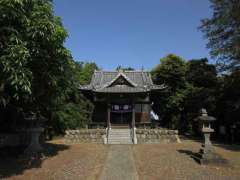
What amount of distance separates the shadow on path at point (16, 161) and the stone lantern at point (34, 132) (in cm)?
40

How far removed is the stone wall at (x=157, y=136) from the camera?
21688 mm

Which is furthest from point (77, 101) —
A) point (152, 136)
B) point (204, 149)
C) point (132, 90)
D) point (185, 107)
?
point (204, 149)

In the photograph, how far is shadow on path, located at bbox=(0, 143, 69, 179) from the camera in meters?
9.54

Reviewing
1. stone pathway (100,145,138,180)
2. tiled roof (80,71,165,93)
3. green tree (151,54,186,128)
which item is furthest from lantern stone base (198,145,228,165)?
green tree (151,54,186,128)

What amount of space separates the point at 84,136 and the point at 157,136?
21.5 feet

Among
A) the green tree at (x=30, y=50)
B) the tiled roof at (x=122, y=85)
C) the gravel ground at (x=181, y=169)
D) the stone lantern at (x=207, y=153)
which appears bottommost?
the gravel ground at (x=181, y=169)

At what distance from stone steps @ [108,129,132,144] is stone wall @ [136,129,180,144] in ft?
3.49

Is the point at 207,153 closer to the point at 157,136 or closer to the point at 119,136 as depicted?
the point at 157,136

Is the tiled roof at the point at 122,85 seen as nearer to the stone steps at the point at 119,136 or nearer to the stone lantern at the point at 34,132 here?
the stone steps at the point at 119,136

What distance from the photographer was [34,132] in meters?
13.3

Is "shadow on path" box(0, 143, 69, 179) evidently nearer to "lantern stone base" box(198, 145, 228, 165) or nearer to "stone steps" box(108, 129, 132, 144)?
"lantern stone base" box(198, 145, 228, 165)

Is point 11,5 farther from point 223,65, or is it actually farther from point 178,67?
point 178,67

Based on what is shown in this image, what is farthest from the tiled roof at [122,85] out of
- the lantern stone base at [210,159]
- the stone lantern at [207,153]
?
the lantern stone base at [210,159]

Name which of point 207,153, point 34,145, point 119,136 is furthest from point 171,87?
point 34,145
